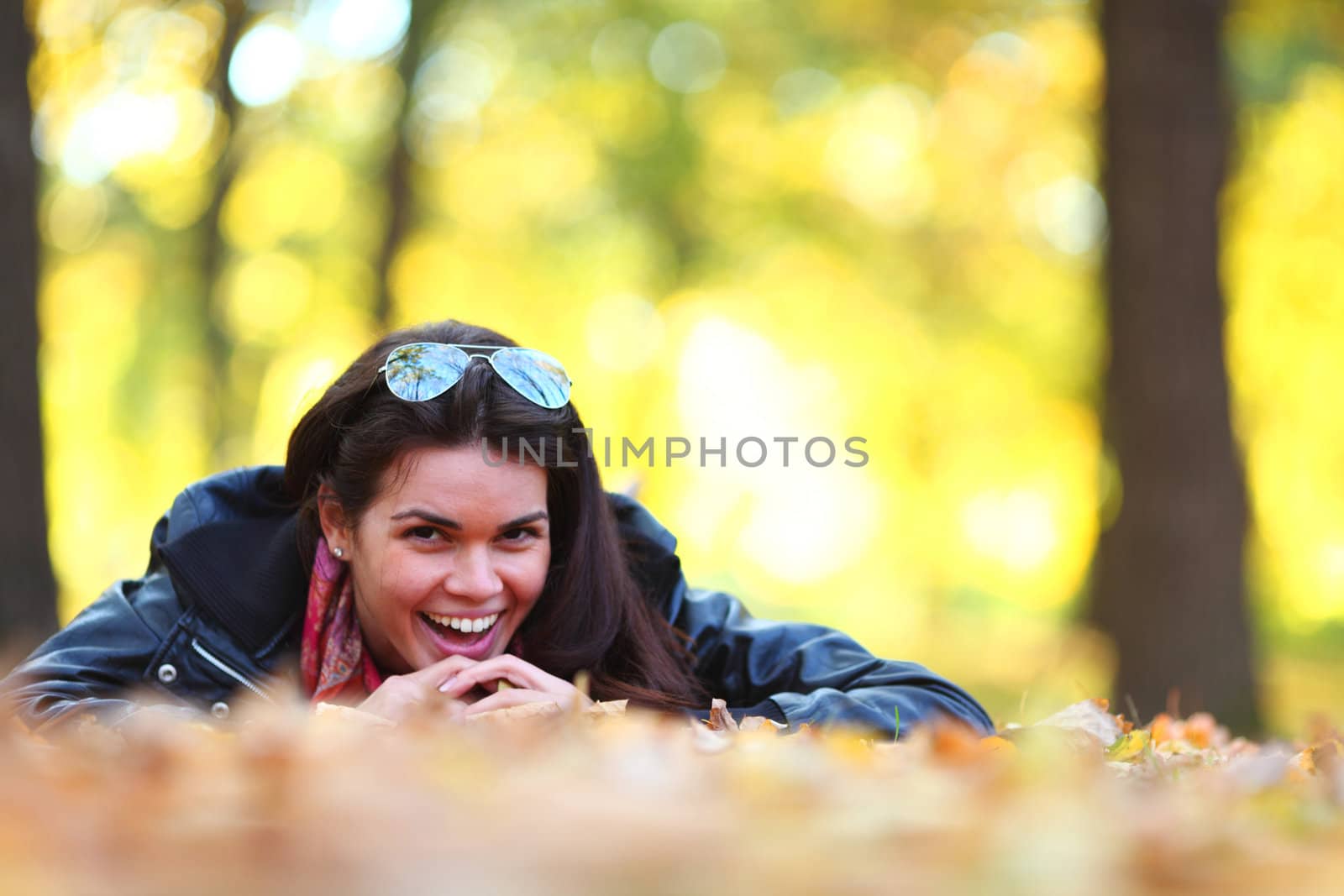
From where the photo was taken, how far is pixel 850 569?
1249 inches

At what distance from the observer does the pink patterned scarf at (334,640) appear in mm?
3506

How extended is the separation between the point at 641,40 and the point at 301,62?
4.86 m

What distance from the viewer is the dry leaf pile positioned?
1.24 m

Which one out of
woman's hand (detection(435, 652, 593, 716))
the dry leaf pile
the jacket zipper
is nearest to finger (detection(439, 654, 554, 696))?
woman's hand (detection(435, 652, 593, 716))

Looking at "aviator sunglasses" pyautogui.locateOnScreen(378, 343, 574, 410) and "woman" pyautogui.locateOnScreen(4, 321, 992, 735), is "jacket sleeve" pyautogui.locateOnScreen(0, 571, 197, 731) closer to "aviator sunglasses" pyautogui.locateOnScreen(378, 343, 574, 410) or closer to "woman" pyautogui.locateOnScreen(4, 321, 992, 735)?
"woman" pyautogui.locateOnScreen(4, 321, 992, 735)

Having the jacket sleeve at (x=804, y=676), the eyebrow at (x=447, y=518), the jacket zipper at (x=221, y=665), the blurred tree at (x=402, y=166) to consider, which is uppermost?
the blurred tree at (x=402, y=166)

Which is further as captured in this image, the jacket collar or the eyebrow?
the jacket collar

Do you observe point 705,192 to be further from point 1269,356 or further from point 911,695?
point 911,695

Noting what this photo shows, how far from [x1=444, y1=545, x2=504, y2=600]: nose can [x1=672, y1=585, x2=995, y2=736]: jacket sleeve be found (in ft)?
2.34

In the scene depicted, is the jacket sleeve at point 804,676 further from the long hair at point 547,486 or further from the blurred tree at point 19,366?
the blurred tree at point 19,366

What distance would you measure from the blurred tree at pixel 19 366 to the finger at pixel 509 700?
353 centimetres

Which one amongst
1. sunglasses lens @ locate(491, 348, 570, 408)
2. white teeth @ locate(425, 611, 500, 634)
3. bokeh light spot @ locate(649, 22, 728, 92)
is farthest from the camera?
bokeh light spot @ locate(649, 22, 728, 92)

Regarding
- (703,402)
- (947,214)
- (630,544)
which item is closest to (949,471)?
(703,402)

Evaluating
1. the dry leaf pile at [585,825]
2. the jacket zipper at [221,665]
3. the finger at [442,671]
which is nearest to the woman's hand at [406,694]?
the finger at [442,671]
